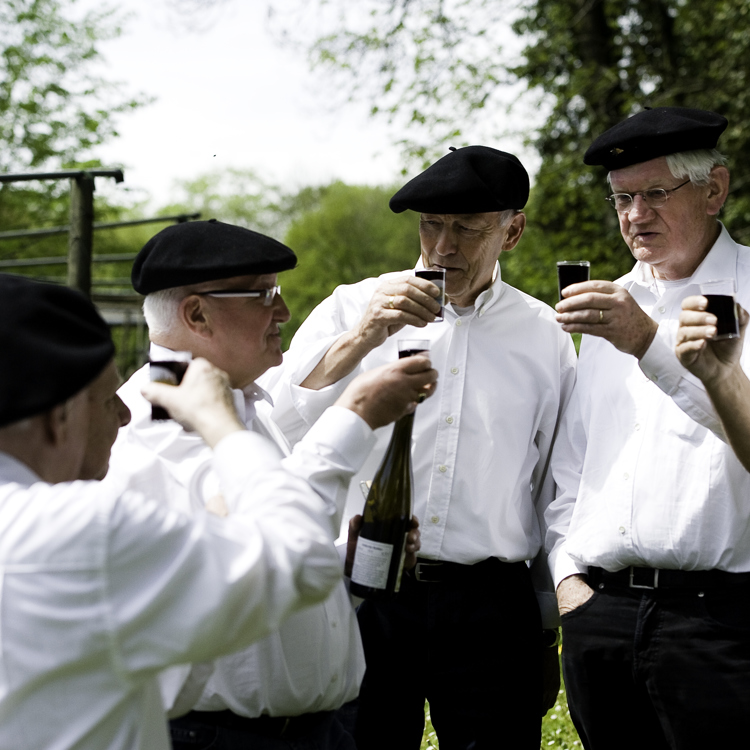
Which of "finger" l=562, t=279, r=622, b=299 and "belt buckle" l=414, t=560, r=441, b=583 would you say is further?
"belt buckle" l=414, t=560, r=441, b=583

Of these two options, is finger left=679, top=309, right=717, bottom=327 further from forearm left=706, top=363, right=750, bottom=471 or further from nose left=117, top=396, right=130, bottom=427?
nose left=117, top=396, right=130, bottom=427

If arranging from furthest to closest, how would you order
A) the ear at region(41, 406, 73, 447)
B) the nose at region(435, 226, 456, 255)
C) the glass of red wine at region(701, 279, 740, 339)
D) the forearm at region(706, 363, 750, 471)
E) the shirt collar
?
the shirt collar < the nose at region(435, 226, 456, 255) < the forearm at region(706, 363, 750, 471) < the glass of red wine at region(701, 279, 740, 339) < the ear at region(41, 406, 73, 447)

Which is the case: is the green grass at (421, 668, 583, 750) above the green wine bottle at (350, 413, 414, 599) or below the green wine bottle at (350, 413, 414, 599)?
below

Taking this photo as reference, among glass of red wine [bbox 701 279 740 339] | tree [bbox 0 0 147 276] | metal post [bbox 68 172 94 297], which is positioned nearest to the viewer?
glass of red wine [bbox 701 279 740 339]

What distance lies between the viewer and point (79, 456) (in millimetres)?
1915

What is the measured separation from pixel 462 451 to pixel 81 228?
4076 millimetres

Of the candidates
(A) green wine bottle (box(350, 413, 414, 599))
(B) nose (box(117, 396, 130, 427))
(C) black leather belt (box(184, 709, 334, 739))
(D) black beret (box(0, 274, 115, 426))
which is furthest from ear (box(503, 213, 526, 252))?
(D) black beret (box(0, 274, 115, 426))

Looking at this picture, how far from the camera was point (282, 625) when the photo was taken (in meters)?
2.42

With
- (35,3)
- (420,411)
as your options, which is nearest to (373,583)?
(420,411)

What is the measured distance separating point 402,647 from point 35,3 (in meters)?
20.6

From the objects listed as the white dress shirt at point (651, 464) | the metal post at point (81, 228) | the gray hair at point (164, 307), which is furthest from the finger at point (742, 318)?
the metal post at point (81, 228)

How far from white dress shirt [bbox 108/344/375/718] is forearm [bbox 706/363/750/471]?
1.27 meters

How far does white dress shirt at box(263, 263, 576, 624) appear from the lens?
3.43 meters

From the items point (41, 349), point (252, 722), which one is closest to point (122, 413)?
point (41, 349)
